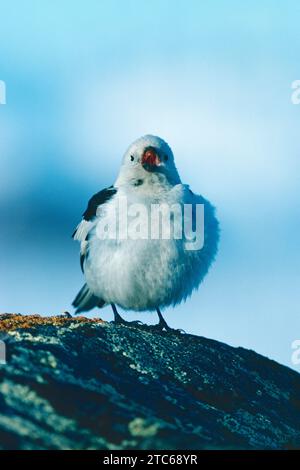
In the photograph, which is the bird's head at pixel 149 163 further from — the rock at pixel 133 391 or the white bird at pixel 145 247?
the rock at pixel 133 391

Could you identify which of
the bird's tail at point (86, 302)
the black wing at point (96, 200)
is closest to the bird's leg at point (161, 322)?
the bird's tail at point (86, 302)

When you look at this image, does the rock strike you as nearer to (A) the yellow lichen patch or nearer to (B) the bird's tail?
(A) the yellow lichen patch

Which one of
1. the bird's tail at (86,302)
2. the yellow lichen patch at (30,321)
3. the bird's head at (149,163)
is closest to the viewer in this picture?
the yellow lichen patch at (30,321)

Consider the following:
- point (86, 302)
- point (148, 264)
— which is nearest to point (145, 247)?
point (148, 264)

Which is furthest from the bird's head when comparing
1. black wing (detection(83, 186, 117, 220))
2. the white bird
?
black wing (detection(83, 186, 117, 220))

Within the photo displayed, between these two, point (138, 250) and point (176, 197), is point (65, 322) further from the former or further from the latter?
point (176, 197)
